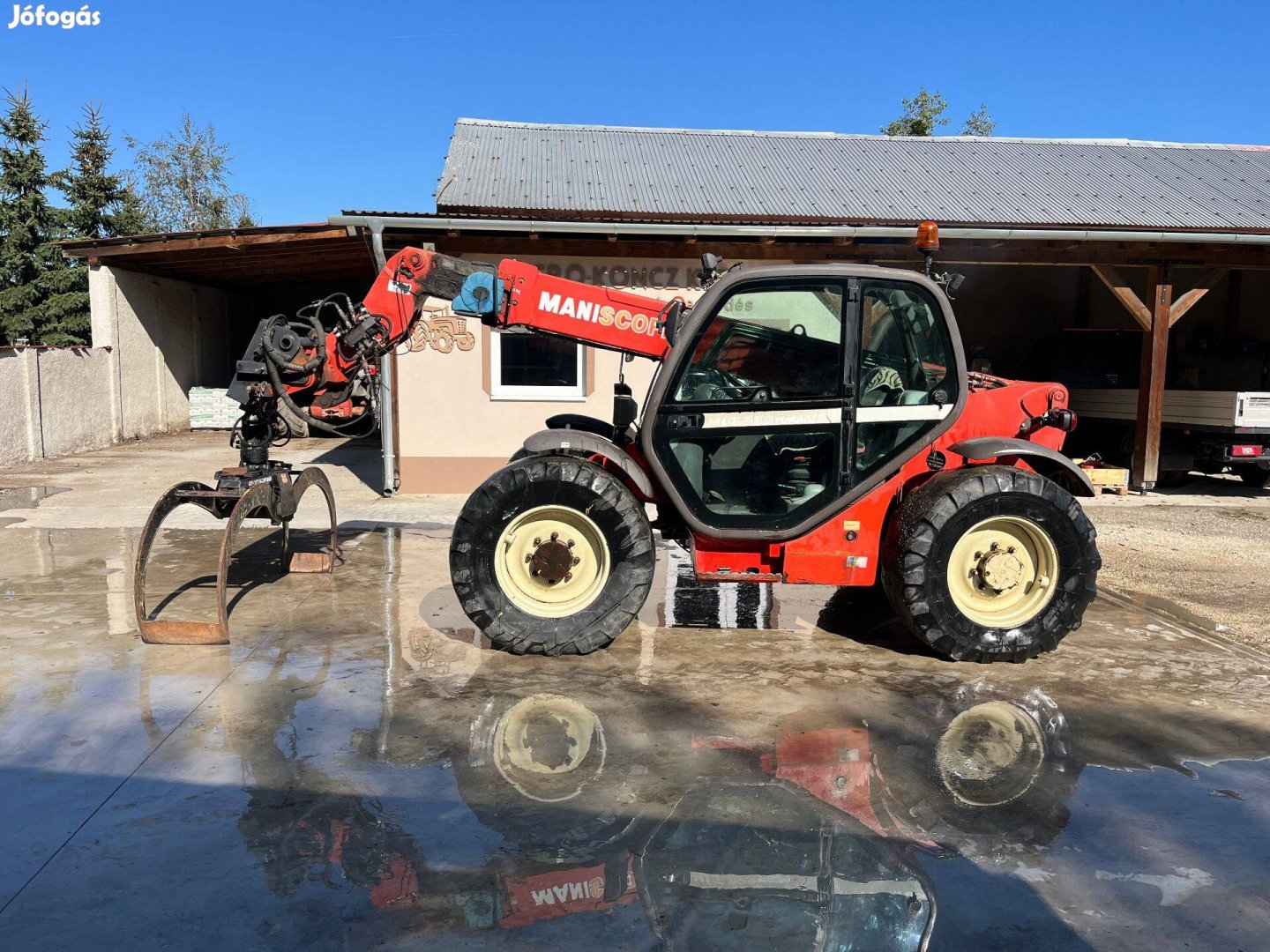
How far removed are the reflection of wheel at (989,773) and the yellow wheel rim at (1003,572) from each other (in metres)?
0.69

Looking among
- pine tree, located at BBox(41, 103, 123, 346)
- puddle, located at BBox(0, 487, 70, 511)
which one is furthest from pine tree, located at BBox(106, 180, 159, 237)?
puddle, located at BBox(0, 487, 70, 511)

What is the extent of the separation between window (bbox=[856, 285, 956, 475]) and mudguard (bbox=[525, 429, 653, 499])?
1193 millimetres

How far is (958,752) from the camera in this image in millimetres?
3980

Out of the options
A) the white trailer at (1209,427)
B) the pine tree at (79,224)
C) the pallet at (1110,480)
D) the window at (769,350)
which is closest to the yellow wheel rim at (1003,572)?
the window at (769,350)

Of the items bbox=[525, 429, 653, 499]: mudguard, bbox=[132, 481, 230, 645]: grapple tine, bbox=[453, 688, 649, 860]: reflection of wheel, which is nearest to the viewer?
bbox=[453, 688, 649, 860]: reflection of wheel

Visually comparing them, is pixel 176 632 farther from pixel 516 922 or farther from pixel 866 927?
pixel 866 927

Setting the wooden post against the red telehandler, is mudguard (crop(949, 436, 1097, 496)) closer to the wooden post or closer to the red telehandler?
the red telehandler

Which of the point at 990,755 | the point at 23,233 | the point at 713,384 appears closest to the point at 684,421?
the point at 713,384

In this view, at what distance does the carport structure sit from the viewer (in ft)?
34.8

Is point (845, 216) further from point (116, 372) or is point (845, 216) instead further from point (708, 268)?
point (116, 372)

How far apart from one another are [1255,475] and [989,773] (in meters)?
11.5

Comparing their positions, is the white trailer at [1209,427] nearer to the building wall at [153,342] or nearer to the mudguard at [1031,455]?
the mudguard at [1031,455]

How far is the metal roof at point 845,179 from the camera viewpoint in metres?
11.7

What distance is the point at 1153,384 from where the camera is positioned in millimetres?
11805
